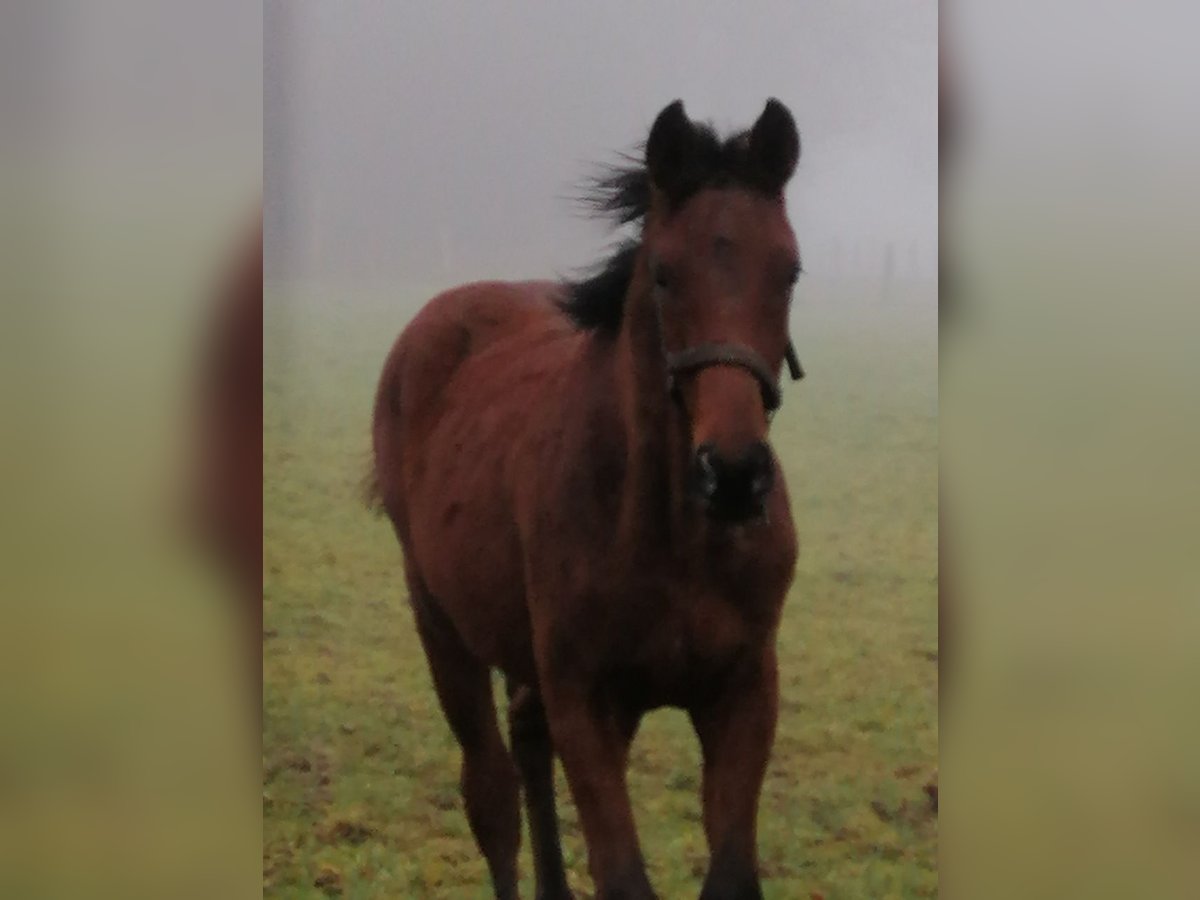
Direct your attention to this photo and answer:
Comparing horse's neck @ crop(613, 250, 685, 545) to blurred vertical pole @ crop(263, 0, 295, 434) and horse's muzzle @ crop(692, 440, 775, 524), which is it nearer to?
horse's muzzle @ crop(692, 440, 775, 524)

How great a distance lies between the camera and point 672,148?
189 cm

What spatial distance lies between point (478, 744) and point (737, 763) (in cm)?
51

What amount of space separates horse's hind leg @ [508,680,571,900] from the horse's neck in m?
0.47

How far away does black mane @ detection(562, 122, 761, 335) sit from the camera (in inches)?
74.2

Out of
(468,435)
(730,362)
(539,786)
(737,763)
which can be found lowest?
(539,786)

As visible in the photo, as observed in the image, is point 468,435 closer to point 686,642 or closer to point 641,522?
point 641,522

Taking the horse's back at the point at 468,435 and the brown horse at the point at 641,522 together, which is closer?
the brown horse at the point at 641,522

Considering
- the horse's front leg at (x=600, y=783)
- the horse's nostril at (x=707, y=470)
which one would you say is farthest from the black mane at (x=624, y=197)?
the horse's front leg at (x=600, y=783)

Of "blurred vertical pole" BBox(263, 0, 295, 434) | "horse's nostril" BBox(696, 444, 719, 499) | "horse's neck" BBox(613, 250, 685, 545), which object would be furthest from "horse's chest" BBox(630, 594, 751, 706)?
"blurred vertical pole" BBox(263, 0, 295, 434)

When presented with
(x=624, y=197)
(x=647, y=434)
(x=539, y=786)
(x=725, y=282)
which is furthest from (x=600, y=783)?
(x=624, y=197)

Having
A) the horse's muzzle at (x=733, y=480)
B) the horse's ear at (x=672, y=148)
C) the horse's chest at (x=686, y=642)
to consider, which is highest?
the horse's ear at (x=672, y=148)

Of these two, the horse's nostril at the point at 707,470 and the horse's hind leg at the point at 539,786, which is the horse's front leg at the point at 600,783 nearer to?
the horse's hind leg at the point at 539,786

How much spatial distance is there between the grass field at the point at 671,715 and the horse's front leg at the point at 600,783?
16 cm

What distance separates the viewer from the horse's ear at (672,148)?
1883 mm
